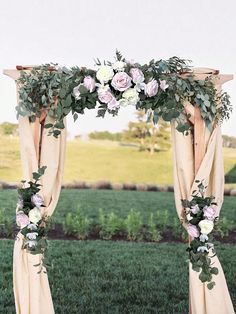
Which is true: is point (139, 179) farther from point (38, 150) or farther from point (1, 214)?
point (38, 150)

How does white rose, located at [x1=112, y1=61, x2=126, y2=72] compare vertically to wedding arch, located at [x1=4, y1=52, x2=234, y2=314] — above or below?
above

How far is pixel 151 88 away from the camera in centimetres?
404

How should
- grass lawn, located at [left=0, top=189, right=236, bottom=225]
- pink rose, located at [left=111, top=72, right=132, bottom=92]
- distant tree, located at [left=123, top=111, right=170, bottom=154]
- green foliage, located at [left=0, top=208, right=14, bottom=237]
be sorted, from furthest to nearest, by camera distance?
distant tree, located at [left=123, top=111, right=170, bottom=154] → grass lawn, located at [left=0, top=189, right=236, bottom=225] → green foliage, located at [left=0, top=208, right=14, bottom=237] → pink rose, located at [left=111, top=72, right=132, bottom=92]

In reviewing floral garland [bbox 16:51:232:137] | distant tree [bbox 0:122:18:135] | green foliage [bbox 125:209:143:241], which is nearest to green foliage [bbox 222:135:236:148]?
green foliage [bbox 125:209:143:241]

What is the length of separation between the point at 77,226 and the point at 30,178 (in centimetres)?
473

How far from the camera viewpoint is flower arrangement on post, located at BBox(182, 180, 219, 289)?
4.16 m

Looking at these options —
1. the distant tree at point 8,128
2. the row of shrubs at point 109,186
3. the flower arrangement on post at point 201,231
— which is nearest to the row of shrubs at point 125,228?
the row of shrubs at point 109,186

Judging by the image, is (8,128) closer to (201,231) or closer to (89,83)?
(89,83)

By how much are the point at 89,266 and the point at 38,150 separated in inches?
136

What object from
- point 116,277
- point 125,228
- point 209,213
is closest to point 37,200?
point 209,213

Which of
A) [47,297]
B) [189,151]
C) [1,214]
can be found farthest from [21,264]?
[1,214]

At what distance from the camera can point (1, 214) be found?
9500mm

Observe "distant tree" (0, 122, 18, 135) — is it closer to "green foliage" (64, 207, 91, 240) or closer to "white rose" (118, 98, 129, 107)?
"green foliage" (64, 207, 91, 240)

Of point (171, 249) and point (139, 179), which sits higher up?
point (139, 179)
